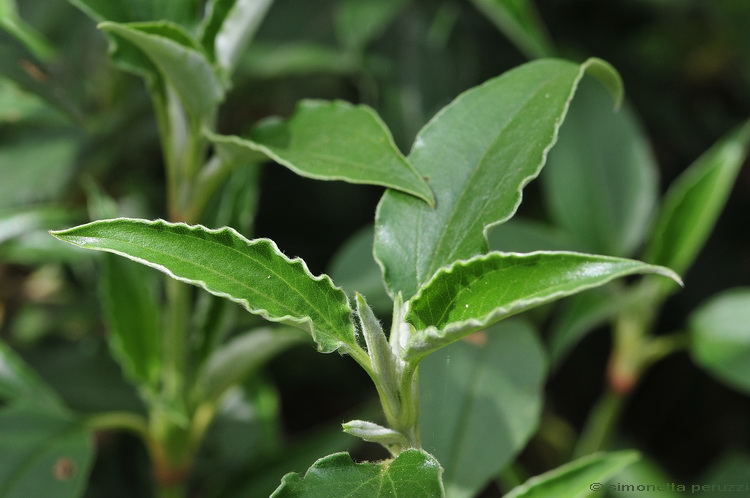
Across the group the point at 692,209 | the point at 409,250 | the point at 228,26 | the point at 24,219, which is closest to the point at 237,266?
the point at 409,250

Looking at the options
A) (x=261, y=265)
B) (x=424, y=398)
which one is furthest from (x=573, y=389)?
(x=261, y=265)

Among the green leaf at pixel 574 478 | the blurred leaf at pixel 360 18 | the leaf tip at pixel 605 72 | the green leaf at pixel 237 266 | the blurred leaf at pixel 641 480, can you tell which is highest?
the leaf tip at pixel 605 72

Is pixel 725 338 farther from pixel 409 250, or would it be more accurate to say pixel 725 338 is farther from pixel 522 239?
pixel 409 250

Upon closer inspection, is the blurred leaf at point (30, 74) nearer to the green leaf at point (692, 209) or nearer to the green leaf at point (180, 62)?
the green leaf at point (180, 62)

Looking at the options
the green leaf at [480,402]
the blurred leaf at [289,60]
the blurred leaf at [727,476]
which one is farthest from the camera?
the blurred leaf at [289,60]

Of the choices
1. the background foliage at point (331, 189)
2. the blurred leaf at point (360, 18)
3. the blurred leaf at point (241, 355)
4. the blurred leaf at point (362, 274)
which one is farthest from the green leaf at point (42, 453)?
the blurred leaf at point (360, 18)

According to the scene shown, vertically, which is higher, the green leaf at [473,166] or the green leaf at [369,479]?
the green leaf at [473,166]
